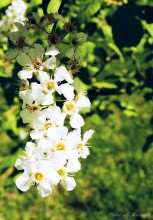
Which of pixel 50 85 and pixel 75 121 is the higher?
pixel 50 85

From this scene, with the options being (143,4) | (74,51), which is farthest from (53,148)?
(143,4)

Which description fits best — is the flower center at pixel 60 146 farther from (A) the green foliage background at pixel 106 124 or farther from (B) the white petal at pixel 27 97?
(A) the green foliage background at pixel 106 124

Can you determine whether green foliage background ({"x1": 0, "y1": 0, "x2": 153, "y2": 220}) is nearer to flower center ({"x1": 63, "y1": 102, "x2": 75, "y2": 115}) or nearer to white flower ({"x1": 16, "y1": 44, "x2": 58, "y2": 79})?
white flower ({"x1": 16, "y1": 44, "x2": 58, "y2": 79})

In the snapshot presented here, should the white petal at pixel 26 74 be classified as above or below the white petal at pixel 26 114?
above

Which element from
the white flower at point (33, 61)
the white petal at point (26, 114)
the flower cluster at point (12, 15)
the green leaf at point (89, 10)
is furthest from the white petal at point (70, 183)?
the flower cluster at point (12, 15)

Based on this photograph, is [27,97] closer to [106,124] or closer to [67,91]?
[67,91]

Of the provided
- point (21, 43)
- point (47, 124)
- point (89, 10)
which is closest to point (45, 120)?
point (47, 124)
